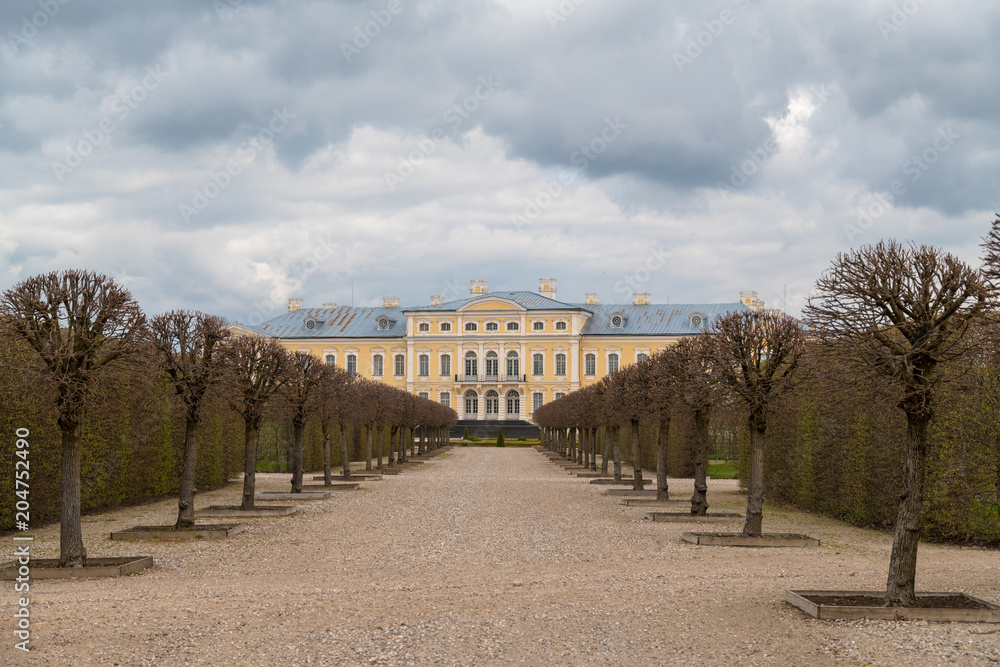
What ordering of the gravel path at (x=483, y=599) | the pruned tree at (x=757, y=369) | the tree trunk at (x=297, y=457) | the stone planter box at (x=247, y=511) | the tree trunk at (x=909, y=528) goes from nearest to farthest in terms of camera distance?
the gravel path at (x=483, y=599) → the tree trunk at (x=909, y=528) → the pruned tree at (x=757, y=369) → the stone planter box at (x=247, y=511) → the tree trunk at (x=297, y=457)

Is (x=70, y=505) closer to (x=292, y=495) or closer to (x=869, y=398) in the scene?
(x=869, y=398)

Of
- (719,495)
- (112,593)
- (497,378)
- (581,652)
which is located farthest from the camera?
(497,378)

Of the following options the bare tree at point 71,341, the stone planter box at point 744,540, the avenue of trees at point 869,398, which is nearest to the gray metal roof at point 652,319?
the avenue of trees at point 869,398

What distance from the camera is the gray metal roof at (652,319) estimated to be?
6209 centimetres

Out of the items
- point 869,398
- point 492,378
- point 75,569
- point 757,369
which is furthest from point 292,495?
point 492,378

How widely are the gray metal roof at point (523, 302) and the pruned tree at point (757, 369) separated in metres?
50.7

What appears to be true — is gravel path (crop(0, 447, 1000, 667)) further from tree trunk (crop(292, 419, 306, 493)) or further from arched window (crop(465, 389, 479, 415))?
arched window (crop(465, 389, 479, 415))

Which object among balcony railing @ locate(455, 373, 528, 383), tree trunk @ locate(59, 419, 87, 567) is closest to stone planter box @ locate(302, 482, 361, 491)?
tree trunk @ locate(59, 419, 87, 567)

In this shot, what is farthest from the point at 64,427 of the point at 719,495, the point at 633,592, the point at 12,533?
the point at 719,495

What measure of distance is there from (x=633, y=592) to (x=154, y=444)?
12.1m

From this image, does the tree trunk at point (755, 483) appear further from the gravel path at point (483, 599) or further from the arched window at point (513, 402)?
the arched window at point (513, 402)

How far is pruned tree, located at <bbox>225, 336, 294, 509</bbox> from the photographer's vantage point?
14.8m

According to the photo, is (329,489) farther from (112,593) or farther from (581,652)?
(581,652)

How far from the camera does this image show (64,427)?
29.0 feet
